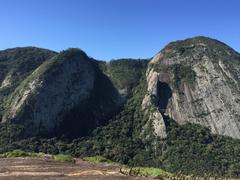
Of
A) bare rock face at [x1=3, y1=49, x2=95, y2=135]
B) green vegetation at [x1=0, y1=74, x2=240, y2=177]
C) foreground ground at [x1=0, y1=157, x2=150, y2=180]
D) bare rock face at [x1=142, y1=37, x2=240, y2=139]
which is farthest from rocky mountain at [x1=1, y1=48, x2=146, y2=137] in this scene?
foreground ground at [x1=0, y1=157, x2=150, y2=180]

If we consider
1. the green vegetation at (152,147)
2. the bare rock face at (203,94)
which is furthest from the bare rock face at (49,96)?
the bare rock face at (203,94)

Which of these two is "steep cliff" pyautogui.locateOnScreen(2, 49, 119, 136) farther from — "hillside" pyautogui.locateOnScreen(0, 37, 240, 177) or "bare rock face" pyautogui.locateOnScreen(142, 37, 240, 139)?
"bare rock face" pyautogui.locateOnScreen(142, 37, 240, 139)

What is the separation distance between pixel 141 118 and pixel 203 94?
26.2m

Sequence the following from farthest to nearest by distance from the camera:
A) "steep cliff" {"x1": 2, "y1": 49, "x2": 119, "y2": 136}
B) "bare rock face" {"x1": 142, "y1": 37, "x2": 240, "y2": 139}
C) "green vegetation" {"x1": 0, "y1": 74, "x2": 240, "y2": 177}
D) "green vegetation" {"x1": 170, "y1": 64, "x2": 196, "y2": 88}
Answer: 1. "green vegetation" {"x1": 170, "y1": 64, "x2": 196, "y2": 88}
2. "bare rock face" {"x1": 142, "y1": 37, "x2": 240, "y2": 139}
3. "steep cliff" {"x1": 2, "y1": 49, "x2": 119, "y2": 136}
4. "green vegetation" {"x1": 0, "y1": 74, "x2": 240, "y2": 177}

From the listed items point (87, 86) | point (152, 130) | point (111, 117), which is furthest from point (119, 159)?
point (87, 86)

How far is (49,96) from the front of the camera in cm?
17888

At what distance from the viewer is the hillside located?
153000mm

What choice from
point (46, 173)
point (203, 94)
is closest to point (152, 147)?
point (203, 94)

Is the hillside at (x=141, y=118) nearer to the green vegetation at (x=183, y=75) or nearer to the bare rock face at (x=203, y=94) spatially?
the bare rock face at (x=203, y=94)

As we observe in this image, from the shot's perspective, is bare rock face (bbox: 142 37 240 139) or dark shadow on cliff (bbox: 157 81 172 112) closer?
bare rock face (bbox: 142 37 240 139)

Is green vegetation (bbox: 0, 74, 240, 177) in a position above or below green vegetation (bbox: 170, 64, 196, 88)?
below

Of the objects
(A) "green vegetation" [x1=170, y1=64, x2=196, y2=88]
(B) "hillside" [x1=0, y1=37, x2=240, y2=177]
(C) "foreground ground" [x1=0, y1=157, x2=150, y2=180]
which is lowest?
(C) "foreground ground" [x1=0, y1=157, x2=150, y2=180]

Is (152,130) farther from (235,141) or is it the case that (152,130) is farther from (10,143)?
(10,143)

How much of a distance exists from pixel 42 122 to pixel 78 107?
21.6 meters
